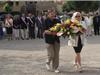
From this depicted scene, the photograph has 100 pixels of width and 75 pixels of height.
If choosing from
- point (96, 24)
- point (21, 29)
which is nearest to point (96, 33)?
point (96, 24)

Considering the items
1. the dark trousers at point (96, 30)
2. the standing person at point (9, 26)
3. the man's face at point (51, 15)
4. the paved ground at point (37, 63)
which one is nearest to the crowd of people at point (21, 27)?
the standing person at point (9, 26)

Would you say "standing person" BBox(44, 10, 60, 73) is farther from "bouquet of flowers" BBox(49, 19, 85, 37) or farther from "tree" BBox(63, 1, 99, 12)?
"tree" BBox(63, 1, 99, 12)

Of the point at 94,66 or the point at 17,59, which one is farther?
the point at 17,59

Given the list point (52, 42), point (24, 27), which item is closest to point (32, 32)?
point (24, 27)

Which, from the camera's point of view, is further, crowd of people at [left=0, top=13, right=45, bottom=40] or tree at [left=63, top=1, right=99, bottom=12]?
tree at [left=63, top=1, right=99, bottom=12]

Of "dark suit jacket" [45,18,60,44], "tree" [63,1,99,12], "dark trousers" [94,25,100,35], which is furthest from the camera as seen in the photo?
"tree" [63,1,99,12]

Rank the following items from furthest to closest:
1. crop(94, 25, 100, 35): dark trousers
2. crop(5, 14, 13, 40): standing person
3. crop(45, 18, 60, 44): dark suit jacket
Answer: crop(94, 25, 100, 35): dark trousers, crop(5, 14, 13, 40): standing person, crop(45, 18, 60, 44): dark suit jacket

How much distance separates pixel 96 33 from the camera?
2856 centimetres

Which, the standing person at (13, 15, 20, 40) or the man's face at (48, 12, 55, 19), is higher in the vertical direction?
the man's face at (48, 12, 55, 19)

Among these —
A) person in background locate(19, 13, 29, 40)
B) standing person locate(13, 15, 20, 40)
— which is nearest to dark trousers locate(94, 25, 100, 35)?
person in background locate(19, 13, 29, 40)

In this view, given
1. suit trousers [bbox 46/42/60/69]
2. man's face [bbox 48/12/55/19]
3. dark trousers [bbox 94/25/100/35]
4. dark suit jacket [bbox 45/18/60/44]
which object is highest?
man's face [bbox 48/12/55/19]

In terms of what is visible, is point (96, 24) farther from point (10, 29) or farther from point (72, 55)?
point (72, 55)

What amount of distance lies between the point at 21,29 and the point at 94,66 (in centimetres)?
1241

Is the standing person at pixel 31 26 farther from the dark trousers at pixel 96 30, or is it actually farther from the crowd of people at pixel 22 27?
the dark trousers at pixel 96 30
